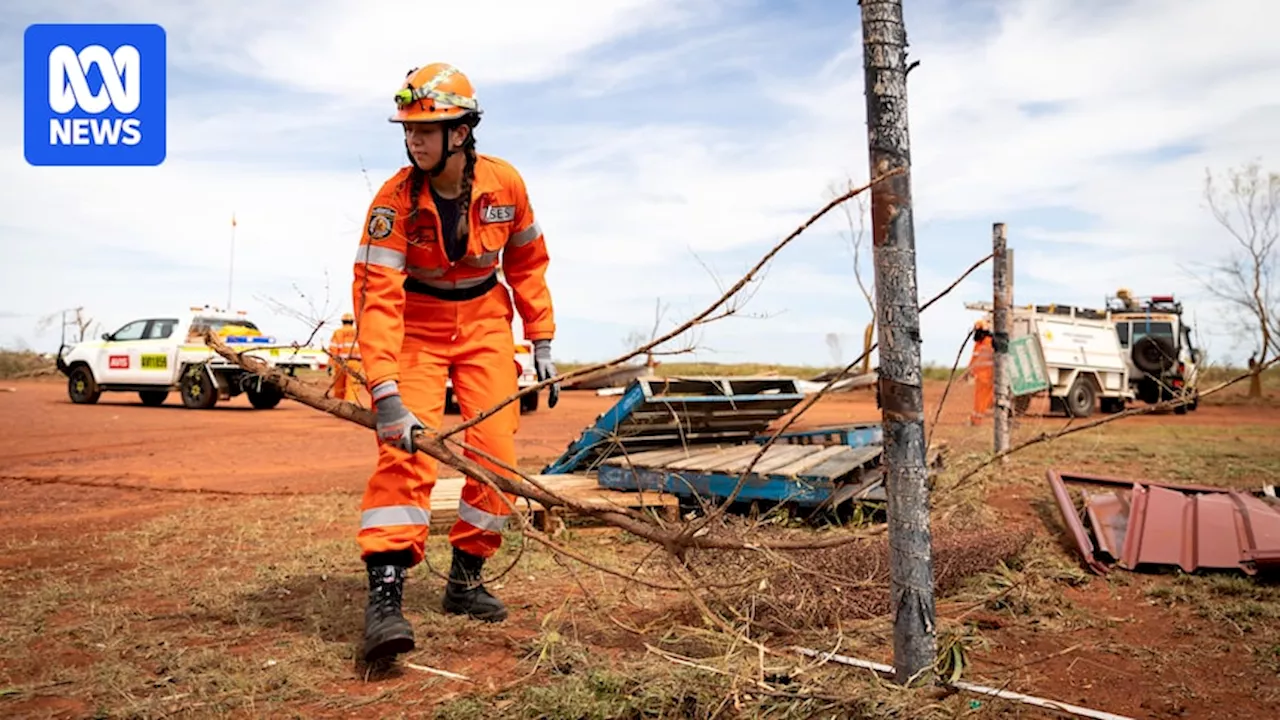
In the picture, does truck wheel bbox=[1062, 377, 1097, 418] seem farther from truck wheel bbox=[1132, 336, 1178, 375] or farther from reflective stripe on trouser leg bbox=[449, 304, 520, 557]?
reflective stripe on trouser leg bbox=[449, 304, 520, 557]

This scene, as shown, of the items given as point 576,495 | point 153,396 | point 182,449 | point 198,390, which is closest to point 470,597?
point 576,495

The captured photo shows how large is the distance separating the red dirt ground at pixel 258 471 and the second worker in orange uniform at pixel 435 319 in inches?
75.1

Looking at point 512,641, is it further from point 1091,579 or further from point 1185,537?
point 1185,537

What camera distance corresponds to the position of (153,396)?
62.3 ft

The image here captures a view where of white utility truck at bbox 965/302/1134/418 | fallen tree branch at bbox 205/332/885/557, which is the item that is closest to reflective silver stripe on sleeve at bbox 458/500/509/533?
fallen tree branch at bbox 205/332/885/557

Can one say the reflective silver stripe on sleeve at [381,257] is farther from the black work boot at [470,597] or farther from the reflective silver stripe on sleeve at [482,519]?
the black work boot at [470,597]

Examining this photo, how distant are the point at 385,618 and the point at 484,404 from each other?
0.91 meters

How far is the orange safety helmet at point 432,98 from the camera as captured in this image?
142 inches

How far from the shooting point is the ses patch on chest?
12.6 ft

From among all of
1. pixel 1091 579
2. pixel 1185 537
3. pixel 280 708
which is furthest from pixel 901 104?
pixel 1185 537

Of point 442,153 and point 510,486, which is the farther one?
point 442,153

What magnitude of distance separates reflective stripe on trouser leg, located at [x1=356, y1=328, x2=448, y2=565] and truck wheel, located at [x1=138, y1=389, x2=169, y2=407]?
1614 cm

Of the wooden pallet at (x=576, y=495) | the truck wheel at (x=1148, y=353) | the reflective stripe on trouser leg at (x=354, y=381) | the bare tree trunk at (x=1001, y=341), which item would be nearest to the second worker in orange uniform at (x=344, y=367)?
the reflective stripe on trouser leg at (x=354, y=381)

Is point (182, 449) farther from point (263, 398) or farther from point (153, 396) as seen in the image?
point (153, 396)
